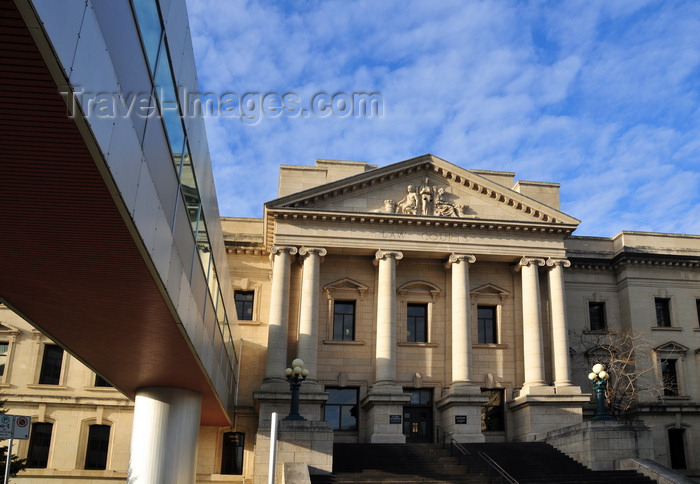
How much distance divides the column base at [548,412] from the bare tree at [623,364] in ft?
12.4

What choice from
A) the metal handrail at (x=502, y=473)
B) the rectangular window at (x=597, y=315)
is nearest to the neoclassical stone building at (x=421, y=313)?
the rectangular window at (x=597, y=315)

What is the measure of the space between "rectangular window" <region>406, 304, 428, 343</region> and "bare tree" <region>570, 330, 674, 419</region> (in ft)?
30.1

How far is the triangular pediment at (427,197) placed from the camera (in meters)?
37.7

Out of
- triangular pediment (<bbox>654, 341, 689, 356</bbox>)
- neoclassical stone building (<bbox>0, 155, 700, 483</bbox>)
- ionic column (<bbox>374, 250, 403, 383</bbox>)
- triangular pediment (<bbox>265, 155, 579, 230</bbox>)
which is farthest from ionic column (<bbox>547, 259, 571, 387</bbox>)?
ionic column (<bbox>374, 250, 403, 383</bbox>)

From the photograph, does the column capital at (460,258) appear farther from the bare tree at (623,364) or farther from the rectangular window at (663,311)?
the rectangular window at (663,311)

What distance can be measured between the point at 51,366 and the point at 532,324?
2504 centimetres

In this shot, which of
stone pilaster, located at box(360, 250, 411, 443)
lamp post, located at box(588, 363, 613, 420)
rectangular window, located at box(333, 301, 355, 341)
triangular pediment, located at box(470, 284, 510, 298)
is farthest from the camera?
triangular pediment, located at box(470, 284, 510, 298)

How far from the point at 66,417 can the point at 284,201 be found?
15.3 m

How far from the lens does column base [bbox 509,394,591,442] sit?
35.2 meters

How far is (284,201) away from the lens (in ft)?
122

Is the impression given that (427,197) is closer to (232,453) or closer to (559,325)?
(559,325)

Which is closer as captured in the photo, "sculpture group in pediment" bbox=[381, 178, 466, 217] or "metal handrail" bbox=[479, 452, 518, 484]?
"metal handrail" bbox=[479, 452, 518, 484]

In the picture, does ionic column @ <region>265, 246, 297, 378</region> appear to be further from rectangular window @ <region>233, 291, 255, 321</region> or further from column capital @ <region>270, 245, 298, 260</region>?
rectangular window @ <region>233, 291, 255, 321</region>

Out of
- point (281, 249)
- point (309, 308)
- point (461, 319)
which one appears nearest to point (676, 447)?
point (461, 319)
